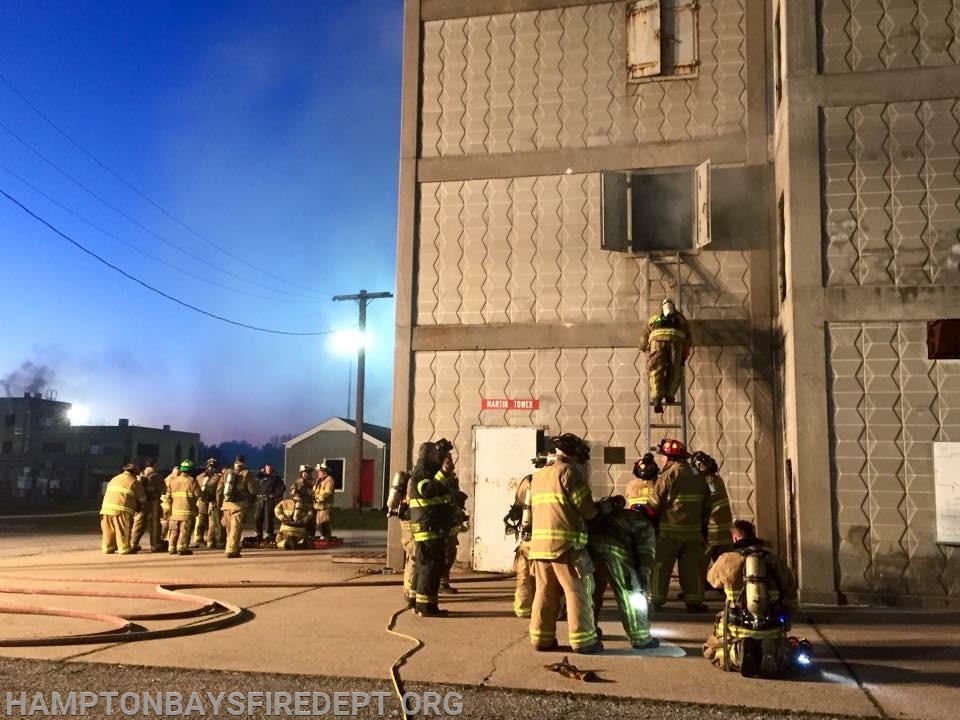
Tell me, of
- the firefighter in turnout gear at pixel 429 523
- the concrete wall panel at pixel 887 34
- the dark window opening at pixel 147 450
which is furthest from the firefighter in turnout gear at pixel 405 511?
the dark window opening at pixel 147 450

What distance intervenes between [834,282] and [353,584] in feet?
23.9

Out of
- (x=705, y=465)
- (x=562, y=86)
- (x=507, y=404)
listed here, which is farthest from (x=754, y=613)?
(x=562, y=86)

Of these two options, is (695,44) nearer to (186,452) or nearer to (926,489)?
(926,489)

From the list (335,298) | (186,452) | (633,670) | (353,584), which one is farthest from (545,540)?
(186,452)

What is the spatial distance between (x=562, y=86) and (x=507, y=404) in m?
5.16

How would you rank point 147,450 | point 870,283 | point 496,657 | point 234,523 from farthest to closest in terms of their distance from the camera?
point 147,450 < point 234,523 < point 870,283 < point 496,657

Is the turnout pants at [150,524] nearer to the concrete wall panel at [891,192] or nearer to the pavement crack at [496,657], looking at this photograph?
the pavement crack at [496,657]

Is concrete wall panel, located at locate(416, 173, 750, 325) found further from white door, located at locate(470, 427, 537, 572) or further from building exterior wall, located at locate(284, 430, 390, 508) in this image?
building exterior wall, located at locate(284, 430, 390, 508)

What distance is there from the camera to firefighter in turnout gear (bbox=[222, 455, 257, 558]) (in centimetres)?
1444

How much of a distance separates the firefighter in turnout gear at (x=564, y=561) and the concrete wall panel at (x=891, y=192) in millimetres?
5218

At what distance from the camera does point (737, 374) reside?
11.6 m

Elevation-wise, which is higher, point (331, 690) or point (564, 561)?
point (564, 561)

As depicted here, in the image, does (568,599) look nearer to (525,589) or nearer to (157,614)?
(525,589)

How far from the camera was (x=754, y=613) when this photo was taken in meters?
5.93
